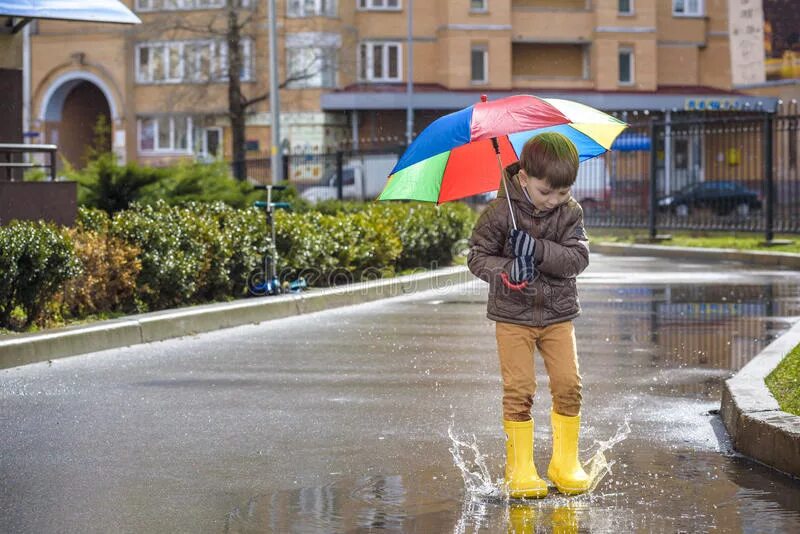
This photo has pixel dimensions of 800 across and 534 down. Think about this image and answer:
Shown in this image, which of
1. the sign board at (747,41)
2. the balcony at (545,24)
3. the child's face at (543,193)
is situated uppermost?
the balcony at (545,24)

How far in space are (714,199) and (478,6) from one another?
34069 mm

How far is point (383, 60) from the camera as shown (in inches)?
2391

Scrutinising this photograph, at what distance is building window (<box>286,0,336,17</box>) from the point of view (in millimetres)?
57812

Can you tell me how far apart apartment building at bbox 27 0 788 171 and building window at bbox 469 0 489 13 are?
7cm

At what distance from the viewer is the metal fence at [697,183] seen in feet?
81.4

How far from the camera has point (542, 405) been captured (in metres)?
8.52

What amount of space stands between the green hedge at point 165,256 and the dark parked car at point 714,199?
393 inches

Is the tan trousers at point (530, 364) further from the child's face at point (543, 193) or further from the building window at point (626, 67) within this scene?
the building window at point (626, 67)

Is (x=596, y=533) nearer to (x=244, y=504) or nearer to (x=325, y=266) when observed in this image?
(x=244, y=504)

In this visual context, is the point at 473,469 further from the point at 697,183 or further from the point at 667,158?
the point at 667,158

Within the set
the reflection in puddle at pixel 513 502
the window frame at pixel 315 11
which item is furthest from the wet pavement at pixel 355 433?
the window frame at pixel 315 11

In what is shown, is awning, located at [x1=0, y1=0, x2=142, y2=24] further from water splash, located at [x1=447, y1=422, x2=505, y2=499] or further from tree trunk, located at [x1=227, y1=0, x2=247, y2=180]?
tree trunk, located at [x1=227, y1=0, x2=247, y2=180]

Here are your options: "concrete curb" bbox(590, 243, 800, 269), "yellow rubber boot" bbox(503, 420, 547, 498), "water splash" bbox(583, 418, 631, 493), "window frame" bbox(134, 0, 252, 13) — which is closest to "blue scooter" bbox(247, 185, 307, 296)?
"water splash" bbox(583, 418, 631, 493)

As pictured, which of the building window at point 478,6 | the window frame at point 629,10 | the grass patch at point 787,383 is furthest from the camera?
the window frame at point 629,10
